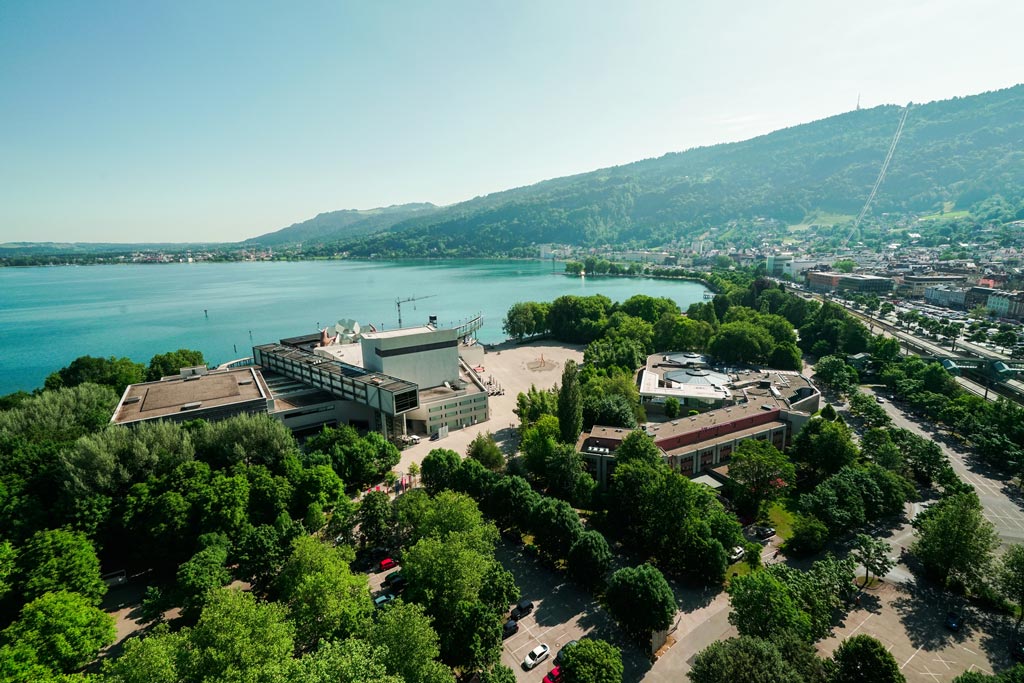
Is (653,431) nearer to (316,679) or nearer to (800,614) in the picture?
(800,614)

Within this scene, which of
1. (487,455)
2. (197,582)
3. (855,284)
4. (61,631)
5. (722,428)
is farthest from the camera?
(855,284)

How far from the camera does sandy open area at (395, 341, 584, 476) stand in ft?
95.0

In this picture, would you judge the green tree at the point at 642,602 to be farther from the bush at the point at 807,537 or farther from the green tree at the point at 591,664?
the bush at the point at 807,537

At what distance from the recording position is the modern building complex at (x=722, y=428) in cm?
2475

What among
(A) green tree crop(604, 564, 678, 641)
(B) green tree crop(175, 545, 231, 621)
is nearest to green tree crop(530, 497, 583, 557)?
(A) green tree crop(604, 564, 678, 641)

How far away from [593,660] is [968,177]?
251042 millimetres

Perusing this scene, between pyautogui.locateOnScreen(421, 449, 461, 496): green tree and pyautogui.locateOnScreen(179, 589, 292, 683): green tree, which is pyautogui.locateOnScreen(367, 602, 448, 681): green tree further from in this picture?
pyautogui.locateOnScreen(421, 449, 461, 496): green tree

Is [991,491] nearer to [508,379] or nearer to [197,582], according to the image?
[508,379]

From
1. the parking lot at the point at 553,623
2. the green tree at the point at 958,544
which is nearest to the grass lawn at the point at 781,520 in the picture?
the green tree at the point at 958,544

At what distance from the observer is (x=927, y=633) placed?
15227 millimetres

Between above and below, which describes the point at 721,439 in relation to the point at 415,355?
below

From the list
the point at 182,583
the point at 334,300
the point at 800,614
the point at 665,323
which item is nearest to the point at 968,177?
the point at 665,323

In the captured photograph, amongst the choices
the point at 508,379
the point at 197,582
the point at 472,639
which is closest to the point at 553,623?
the point at 472,639

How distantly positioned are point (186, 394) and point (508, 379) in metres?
24.4
